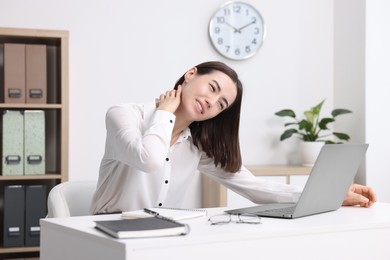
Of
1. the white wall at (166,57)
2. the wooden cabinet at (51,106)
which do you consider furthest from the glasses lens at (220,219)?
the white wall at (166,57)

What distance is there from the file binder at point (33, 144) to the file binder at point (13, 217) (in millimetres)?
145

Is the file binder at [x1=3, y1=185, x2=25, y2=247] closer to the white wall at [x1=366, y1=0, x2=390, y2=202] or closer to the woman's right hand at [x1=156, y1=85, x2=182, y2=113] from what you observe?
the woman's right hand at [x1=156, y1=85, x2=182, y2=113]

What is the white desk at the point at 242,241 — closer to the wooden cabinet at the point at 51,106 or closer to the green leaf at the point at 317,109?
the wooden cabinet at the point at 51,106

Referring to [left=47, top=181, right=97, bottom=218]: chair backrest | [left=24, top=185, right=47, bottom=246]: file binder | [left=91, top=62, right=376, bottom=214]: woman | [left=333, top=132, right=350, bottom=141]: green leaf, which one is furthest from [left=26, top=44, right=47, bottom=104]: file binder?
[left=333, top=132, right=350, bottom=141]: green leaf

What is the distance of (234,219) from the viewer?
2.02 meters

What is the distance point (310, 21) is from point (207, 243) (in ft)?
11.8

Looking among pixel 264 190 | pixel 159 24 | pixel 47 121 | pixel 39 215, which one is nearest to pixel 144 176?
pixel 264 190

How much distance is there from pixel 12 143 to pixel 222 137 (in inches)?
66.6

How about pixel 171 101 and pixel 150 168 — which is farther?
pixel 171 101

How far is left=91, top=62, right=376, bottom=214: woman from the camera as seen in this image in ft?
7.64

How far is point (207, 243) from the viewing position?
168 cm

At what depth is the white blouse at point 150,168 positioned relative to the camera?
229 cm

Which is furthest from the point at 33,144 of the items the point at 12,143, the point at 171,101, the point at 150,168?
the point at 150,168

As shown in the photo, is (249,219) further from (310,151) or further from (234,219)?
(310,151)
